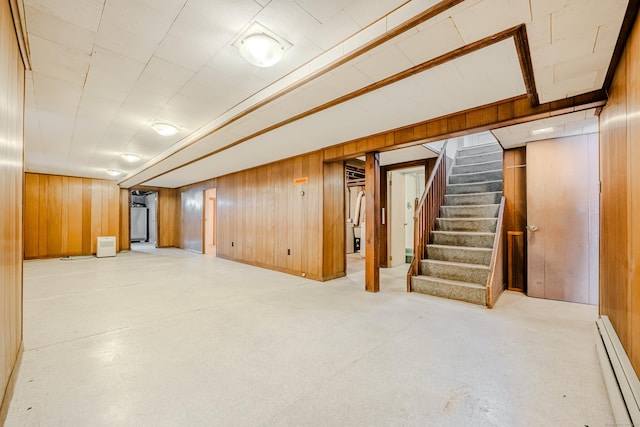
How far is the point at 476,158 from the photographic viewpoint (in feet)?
19.4

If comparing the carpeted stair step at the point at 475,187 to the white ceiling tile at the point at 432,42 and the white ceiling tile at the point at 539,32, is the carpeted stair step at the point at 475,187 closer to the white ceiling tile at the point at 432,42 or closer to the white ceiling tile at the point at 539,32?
the white ceiling tile at the point at 539,32

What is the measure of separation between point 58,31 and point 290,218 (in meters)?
4.07

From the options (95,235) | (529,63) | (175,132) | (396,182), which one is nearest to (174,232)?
(95,235)

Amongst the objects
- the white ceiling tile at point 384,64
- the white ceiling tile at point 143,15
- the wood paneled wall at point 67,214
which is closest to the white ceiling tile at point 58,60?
the white ceiling tile at point 143,15

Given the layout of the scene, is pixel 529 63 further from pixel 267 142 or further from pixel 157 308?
pixel 157 308

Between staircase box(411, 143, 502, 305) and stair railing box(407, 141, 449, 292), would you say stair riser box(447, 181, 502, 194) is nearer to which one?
staircase box(411, 143, 502, 305)

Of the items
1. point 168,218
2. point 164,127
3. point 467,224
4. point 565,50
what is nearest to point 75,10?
point 164,127

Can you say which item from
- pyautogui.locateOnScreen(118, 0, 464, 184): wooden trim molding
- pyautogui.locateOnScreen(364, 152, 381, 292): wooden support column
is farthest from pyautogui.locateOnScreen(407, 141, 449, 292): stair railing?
pyautogui.locateOnScreen(118, 0, 464, 184): wooden trim molding

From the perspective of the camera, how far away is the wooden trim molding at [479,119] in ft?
8.08

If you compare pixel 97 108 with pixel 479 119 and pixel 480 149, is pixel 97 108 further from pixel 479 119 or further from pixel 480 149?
pixel 480 149

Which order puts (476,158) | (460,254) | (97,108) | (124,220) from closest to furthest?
(97,108) < (460,254) < (476,158) < (124,220)

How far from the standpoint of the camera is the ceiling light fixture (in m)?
1.89

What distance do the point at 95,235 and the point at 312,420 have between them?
33.5 feet

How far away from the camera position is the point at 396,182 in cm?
647
